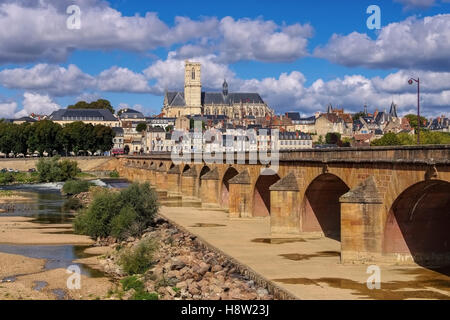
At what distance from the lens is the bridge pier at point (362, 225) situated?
26.4 m

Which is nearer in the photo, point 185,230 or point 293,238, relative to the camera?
point 293,238

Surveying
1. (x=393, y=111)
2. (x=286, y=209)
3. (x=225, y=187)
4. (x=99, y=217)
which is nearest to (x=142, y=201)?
(x=99, y=217)

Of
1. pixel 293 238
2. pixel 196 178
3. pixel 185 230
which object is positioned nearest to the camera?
pixel 293 238

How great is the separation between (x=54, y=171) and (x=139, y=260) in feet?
258

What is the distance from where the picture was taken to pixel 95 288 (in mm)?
26406

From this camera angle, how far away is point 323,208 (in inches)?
1448

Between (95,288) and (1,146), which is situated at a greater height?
(1,146)

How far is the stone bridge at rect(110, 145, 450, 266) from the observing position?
2512 centimetres

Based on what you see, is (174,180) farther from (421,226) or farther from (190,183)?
(421,226)

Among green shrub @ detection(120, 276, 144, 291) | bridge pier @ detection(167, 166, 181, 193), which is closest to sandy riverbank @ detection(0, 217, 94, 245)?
green shrub @ detection(120, 276, 144, 291)

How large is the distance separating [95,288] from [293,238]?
1286 cm
